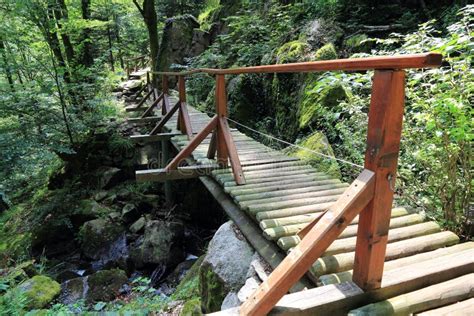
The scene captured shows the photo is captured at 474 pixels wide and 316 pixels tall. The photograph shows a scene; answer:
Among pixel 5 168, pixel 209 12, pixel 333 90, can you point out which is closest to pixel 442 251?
pixel 333 90

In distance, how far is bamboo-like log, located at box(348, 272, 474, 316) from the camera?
191 centimetres

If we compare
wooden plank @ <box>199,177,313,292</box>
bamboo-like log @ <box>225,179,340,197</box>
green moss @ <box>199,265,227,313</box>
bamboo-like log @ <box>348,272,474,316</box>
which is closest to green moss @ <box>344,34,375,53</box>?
bamboo-like log @ <box>225,179,340,197</box>

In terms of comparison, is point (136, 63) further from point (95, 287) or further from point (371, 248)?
point (371, 248)

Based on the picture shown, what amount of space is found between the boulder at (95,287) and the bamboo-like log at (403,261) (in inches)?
203

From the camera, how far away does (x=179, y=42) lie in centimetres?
1522

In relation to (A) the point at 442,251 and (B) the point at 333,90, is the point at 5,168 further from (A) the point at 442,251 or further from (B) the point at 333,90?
A: (A) the point at 442,251

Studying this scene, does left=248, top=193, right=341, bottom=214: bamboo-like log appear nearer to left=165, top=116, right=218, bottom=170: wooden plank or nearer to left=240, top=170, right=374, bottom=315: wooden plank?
left=165, top=116, right=218, bottom=170: wooden plank

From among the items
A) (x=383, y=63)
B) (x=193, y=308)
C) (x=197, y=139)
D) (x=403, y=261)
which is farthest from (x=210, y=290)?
(x=383, y=63)

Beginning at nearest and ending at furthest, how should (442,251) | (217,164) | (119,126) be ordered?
(442,251)
(217,164)
(119,126)

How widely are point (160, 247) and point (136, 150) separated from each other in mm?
4439

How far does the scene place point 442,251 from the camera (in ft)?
8.34

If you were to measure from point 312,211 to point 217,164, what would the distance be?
1.80 m

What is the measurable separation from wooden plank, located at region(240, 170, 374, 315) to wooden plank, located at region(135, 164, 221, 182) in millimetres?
3010

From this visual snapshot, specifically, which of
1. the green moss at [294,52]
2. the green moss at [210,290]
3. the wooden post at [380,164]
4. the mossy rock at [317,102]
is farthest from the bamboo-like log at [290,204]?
the green moss at [294,52]
